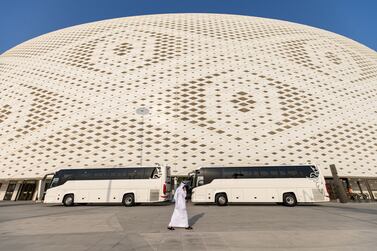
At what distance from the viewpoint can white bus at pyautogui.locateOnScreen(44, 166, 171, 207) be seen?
14.3 m

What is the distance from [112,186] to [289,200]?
9.32 metres

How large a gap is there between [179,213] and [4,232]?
3.92 m

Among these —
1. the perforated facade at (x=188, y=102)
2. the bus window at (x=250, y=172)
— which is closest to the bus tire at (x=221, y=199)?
the bus window at (x=250, y=172)

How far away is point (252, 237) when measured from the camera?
5.08m

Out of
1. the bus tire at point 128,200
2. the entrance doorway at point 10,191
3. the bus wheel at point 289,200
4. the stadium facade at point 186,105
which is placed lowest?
the bus wheel at point 289,200

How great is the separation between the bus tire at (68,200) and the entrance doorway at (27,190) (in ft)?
27.1

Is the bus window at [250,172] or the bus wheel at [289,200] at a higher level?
the bus window at [250,172]

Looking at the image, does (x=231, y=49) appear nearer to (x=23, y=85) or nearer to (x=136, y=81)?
(x=136, y=81)

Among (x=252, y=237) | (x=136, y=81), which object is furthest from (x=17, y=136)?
(x=252, y=237)

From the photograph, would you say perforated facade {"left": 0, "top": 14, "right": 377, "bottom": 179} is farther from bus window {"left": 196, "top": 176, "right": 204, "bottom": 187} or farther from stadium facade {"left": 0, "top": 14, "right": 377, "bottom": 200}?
bus window {"left": 196, "top": 176, "right": 204, "bottom": 187}

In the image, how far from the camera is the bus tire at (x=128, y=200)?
14.3 m

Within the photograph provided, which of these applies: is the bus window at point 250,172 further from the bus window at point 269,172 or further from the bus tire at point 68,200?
the bus tire at point 68,200

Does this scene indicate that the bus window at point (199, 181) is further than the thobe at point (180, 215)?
Yes

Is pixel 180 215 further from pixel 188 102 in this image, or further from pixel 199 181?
pixel 188 102
